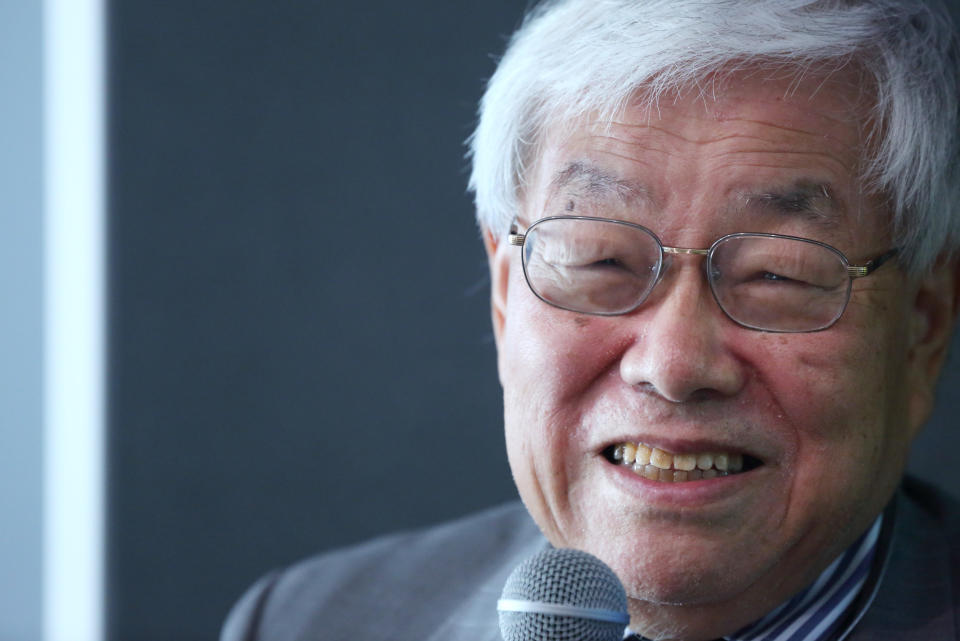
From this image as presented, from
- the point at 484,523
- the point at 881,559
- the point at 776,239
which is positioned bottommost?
the point at 484,523

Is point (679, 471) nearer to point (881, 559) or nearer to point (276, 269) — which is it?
point (881, 559)

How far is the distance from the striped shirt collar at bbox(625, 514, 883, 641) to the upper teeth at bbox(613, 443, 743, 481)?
0.26m

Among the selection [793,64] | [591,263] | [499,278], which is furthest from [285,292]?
[793,64]

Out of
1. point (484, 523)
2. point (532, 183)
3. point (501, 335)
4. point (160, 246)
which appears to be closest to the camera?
point (532, 183)

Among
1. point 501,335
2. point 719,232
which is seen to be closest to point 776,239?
point 719,232

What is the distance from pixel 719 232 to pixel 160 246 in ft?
4.31

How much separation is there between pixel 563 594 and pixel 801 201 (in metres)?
0.63

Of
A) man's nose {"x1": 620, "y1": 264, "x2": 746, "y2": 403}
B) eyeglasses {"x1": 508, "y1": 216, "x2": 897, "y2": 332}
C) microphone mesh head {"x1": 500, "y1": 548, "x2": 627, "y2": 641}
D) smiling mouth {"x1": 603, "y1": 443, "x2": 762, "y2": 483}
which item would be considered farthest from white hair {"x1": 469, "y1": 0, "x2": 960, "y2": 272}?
microphone mesh head {"x1": 500, "y1": 548, "x2": 627, "y2": 641}

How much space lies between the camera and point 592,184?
136 centimetres

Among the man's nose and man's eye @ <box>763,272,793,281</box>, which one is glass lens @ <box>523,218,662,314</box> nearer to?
the man's nose

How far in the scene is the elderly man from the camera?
1.29 metres

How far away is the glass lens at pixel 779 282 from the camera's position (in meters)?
1.29

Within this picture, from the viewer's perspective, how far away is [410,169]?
2.14 m

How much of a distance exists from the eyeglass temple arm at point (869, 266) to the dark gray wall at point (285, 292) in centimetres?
87
